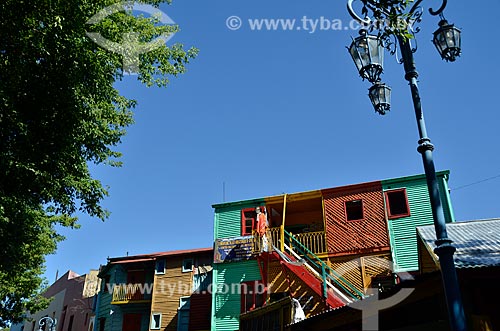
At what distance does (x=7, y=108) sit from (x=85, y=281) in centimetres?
2690

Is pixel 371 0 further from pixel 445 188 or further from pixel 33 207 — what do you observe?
pixel 445 188

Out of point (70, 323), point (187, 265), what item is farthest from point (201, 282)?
point (70, 323)

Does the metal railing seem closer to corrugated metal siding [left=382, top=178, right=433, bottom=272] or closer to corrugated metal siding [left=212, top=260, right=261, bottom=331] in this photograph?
corrugated metal siding [left=212, top=260, right=261, bottom=331]

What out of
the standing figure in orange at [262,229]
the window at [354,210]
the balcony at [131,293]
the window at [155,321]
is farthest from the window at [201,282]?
the window at [354,210]

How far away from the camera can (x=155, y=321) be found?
26.4 meters

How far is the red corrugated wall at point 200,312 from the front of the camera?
82.2ft

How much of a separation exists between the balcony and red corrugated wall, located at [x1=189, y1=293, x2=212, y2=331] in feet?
11.6

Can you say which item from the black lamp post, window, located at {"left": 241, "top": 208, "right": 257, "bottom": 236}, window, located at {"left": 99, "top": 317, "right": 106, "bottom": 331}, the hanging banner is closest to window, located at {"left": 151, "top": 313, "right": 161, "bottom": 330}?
window, located at {"left": 99, "top": 317, "right": 106, "bottom": 331}

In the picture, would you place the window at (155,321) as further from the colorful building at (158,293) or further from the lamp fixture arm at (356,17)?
the lamp fixture arm at (356,17)

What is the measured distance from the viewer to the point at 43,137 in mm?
12344

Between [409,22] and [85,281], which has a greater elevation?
[85,281]

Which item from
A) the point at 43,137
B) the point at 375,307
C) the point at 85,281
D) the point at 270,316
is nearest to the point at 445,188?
the point at 270,316

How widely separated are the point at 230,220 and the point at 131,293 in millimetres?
9805

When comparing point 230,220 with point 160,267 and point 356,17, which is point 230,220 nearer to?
point 160,267
